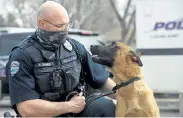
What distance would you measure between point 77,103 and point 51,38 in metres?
0.47

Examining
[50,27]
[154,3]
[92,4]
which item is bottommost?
[92,4]

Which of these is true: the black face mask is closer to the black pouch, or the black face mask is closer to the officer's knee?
the black pouch

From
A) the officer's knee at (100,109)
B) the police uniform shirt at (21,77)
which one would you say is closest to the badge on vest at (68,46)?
the police uniform shirt at (21,77)

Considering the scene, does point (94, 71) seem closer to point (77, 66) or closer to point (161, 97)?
point (77, 66)

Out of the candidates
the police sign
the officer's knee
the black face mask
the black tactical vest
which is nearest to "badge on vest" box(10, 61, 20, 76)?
the black tactical vest

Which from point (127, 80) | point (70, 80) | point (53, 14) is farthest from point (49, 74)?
point (127, 80)

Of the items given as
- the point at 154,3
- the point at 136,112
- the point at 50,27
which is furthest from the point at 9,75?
the point at 154,3

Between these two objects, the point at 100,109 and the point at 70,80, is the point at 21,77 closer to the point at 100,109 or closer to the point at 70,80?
the point at 70,80

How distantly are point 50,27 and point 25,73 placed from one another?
35cm

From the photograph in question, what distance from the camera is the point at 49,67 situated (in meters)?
3.03

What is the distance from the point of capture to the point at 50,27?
10.0 feet

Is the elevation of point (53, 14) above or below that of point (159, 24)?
above

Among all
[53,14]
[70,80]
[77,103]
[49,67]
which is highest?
[53,14]

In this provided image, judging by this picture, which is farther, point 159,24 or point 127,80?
point 159,24
